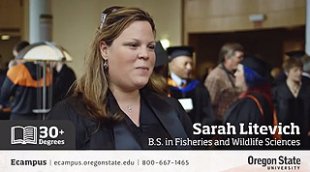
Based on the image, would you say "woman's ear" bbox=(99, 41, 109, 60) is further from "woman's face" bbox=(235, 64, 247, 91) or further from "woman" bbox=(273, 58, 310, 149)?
"woman" bbox=(273, 58, 310, 149)

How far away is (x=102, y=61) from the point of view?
5.32ft

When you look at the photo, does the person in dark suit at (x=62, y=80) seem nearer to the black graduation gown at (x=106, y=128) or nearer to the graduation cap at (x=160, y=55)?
the black graduation gown at (x=106, y=128)

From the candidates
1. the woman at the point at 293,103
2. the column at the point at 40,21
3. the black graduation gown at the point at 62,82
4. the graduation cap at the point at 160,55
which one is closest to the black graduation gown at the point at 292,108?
the woman at the point at 293,103

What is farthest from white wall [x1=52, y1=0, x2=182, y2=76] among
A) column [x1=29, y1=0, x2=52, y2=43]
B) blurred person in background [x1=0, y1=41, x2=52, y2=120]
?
blurred person in background [x1=0, y1=41, x2=52, y2=120]

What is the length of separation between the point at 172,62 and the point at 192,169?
39 cm

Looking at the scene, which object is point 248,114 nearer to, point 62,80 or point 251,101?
point 251,101

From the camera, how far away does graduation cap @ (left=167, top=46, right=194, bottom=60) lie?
5.09ft

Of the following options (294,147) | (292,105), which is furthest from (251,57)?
(294,147)

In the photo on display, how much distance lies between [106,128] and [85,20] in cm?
39

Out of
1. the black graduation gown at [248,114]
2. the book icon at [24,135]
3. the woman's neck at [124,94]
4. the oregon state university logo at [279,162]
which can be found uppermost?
the woman's neck at [124,94]

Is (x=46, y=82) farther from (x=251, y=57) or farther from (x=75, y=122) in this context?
(x=251, y=57)

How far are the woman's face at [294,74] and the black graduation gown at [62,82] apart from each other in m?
0.75

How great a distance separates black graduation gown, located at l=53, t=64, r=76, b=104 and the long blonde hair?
0.03 metres

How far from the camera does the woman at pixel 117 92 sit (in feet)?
5.27
